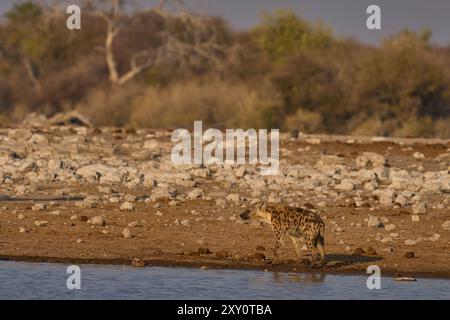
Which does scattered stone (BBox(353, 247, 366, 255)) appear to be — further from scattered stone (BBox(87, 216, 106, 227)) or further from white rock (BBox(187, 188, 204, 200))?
white rock (BBox(187, 188, 204, 200))

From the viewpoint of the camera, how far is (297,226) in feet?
44.0

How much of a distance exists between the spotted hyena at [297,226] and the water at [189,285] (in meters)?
0.42

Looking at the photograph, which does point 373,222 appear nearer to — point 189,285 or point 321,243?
point 321,243

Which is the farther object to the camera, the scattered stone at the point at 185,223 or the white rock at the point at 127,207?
the white rock at the point at 127,207

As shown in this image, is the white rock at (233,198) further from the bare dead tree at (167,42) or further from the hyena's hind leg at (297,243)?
the bare dead tree at (167,42)

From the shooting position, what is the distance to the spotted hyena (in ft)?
43.4

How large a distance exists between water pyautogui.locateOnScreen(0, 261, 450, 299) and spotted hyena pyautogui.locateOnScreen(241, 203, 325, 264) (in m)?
0.42

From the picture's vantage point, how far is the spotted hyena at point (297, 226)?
43.4 feet

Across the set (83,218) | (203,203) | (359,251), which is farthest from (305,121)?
(359,251)

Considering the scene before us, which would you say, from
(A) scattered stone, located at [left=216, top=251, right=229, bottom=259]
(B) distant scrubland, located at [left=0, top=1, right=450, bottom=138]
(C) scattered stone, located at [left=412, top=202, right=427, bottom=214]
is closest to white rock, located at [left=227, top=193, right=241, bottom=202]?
(C) scattered stone, located at [left=412, top=202, right=427, bottom=214]

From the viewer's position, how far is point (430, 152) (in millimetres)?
23156

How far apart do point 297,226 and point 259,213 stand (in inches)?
28.3

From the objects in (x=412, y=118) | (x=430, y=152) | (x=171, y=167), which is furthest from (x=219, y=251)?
(x=412, y=118)

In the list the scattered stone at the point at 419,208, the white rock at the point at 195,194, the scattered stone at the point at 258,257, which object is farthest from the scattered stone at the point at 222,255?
the scattered stone at the point at 419,208
